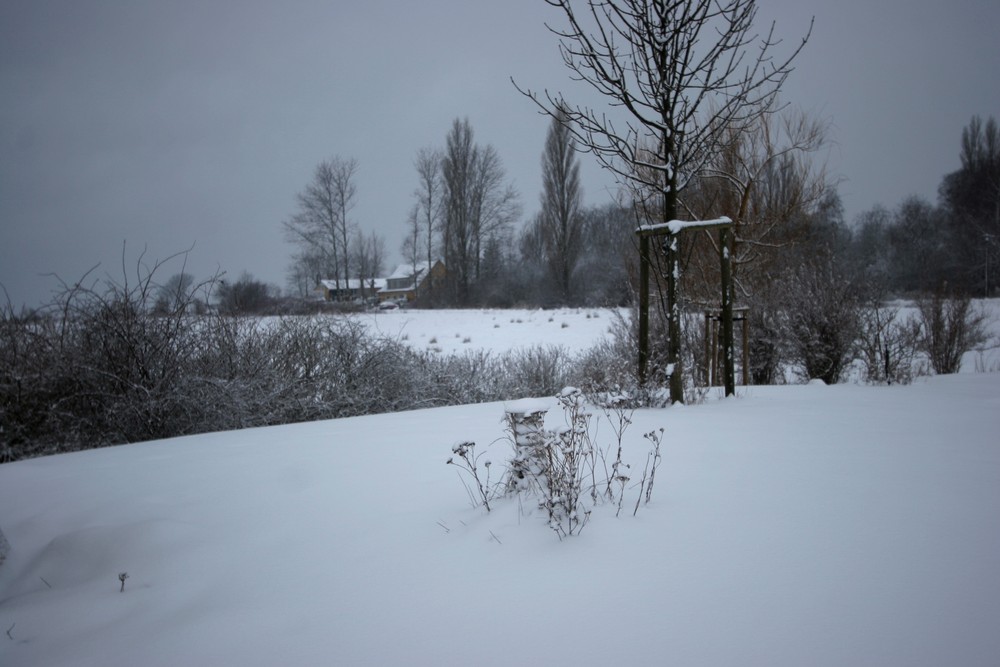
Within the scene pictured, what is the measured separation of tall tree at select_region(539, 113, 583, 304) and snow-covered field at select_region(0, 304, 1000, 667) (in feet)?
75.1

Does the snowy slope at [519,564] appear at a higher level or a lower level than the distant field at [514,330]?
lower

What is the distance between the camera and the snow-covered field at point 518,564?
4.24 ft

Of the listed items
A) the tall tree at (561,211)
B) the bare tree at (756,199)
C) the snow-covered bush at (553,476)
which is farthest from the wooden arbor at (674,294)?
the tall tree at (561,211)

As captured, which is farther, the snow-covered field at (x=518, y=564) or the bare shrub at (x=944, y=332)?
the bare shrub at (x=944, y=332)

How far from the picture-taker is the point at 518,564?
167 cm

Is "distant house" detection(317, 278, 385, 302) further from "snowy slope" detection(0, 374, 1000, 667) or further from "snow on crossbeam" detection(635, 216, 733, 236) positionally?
"snowy slope" detection(0, 374, 1000, 667)

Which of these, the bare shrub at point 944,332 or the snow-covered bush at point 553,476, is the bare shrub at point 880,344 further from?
the snow-covered bush at point 553,476

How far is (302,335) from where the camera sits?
6332 mm

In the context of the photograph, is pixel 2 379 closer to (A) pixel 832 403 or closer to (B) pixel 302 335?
(B) pixel 302 335

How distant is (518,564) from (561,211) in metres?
24.7

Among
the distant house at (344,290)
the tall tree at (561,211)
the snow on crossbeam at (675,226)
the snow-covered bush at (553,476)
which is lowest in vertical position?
the snow-covered bush at (553,476)

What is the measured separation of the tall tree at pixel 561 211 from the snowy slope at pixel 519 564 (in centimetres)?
2294

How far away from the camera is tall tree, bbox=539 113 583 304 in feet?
80.6

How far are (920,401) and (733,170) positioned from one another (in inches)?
217
